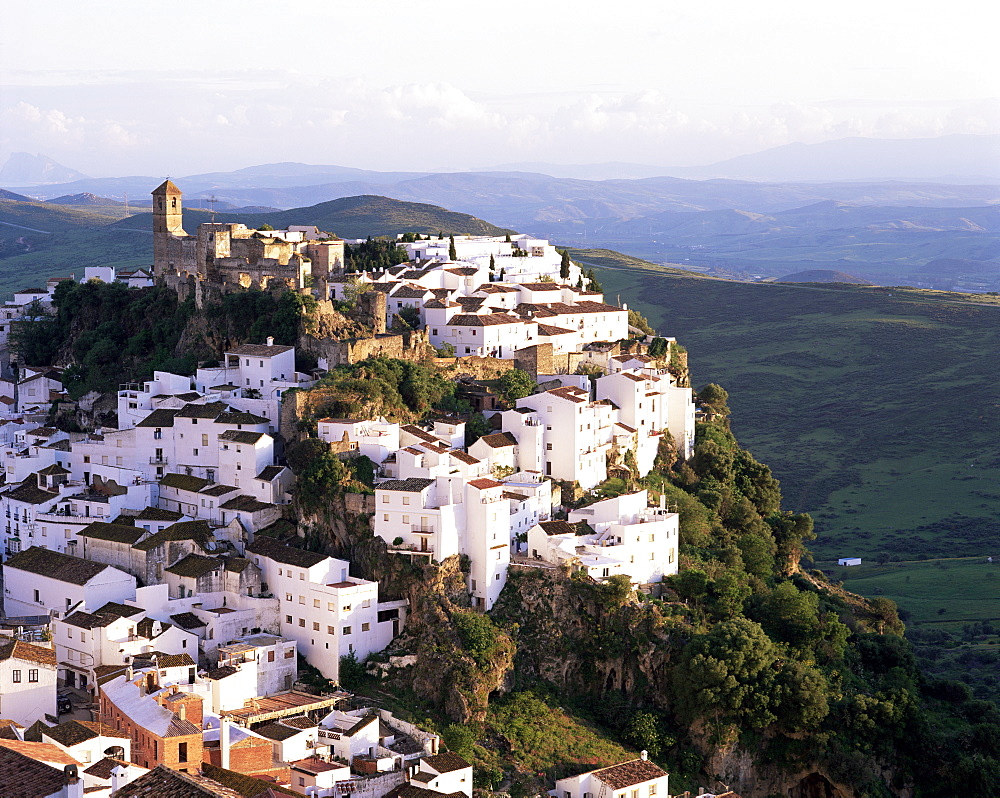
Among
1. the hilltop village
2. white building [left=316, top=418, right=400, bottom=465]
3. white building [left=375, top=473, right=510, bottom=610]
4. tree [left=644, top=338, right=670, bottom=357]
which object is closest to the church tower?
the hilltop village

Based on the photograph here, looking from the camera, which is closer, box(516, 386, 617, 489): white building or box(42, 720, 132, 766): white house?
box(42, 720, 132, 766): white house

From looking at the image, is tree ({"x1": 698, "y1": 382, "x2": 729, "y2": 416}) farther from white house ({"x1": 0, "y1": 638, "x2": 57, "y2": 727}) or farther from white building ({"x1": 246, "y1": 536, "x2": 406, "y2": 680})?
white house ({"x1": 0, "y1": 638, "x2": 57, "y2": 727})

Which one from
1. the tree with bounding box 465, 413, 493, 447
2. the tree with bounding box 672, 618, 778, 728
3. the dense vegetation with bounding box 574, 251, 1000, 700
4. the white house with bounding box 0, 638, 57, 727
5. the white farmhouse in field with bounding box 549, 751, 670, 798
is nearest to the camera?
the white house with bounding box 0, 638, 57, 727

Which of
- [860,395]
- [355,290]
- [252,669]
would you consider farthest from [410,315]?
[860,395]

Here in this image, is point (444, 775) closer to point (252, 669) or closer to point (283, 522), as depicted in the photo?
point (252, 669)

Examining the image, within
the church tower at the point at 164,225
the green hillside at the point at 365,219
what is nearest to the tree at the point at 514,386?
the church tower at the point at 164,225

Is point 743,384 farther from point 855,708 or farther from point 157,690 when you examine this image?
point 157,690
